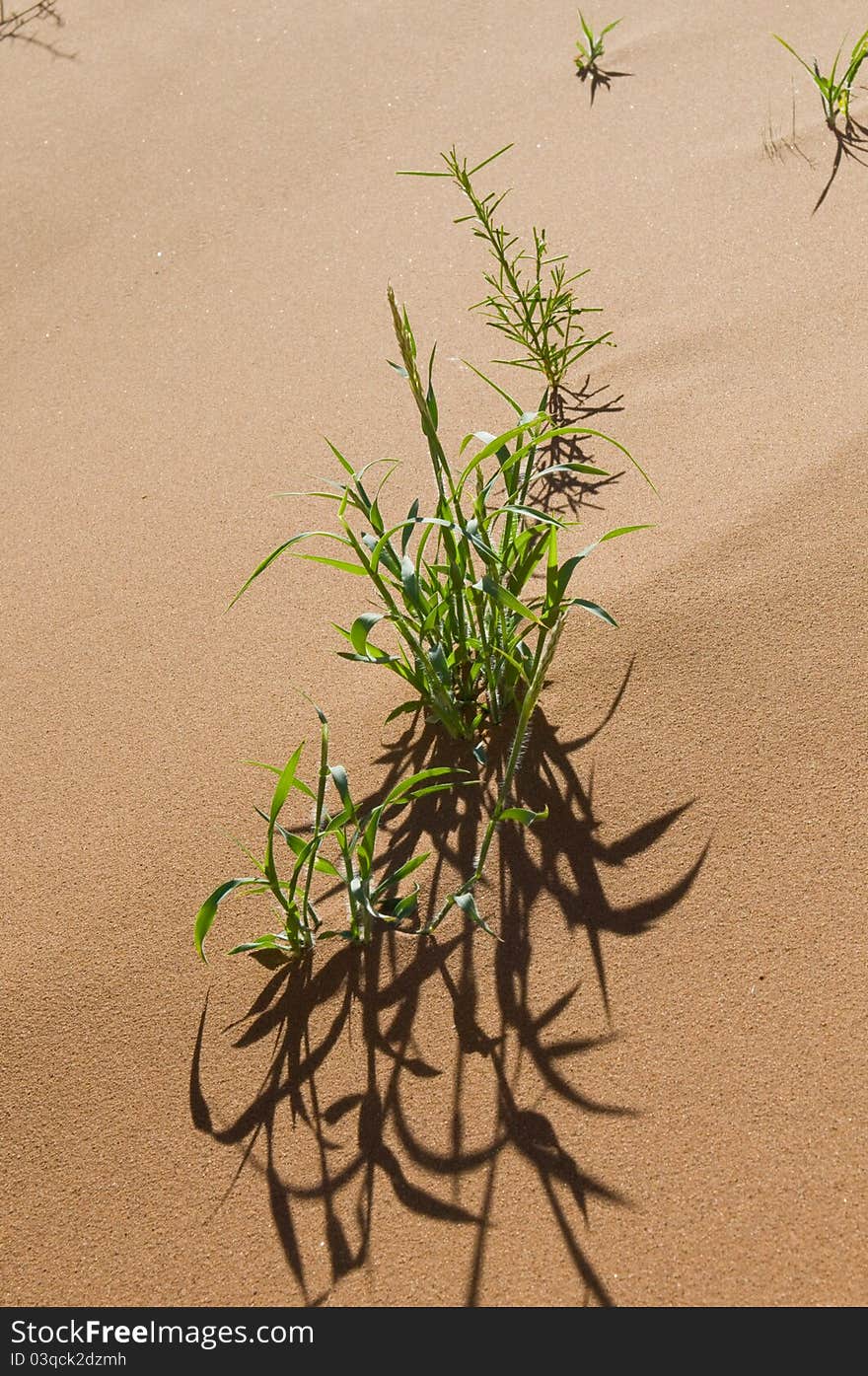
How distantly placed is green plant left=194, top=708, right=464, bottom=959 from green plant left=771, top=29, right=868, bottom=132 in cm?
187

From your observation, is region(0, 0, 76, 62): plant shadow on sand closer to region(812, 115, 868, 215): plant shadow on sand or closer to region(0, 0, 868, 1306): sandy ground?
region(0, 0, 868, 1306): sandy ground

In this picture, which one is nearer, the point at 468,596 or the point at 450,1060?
the point at 450,1060

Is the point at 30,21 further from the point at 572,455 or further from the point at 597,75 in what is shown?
the point at 572,455

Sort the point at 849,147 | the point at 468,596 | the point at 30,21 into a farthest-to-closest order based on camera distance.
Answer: the point at 30,21
the point at 849,147
the point at 468,596

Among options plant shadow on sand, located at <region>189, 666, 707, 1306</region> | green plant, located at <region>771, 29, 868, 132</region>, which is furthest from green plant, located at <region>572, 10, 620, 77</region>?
plant shadow on sand, located at <region>189, 666, 707, 1306</region>

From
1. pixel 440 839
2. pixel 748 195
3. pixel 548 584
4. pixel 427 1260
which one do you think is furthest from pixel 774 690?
pixel 748 195

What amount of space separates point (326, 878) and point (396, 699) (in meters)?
0.30

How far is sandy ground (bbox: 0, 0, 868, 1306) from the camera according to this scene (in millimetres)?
1245

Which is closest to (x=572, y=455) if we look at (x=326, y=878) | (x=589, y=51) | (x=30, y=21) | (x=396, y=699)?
(x=396, y=699)

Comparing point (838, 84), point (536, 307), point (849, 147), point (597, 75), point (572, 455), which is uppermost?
point (597, 75)

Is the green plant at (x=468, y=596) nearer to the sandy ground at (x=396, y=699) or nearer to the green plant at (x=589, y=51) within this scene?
the sandy ground at (x=396, y=699)

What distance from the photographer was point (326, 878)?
1525mm

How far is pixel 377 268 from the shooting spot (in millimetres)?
2465

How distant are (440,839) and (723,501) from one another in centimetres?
74
